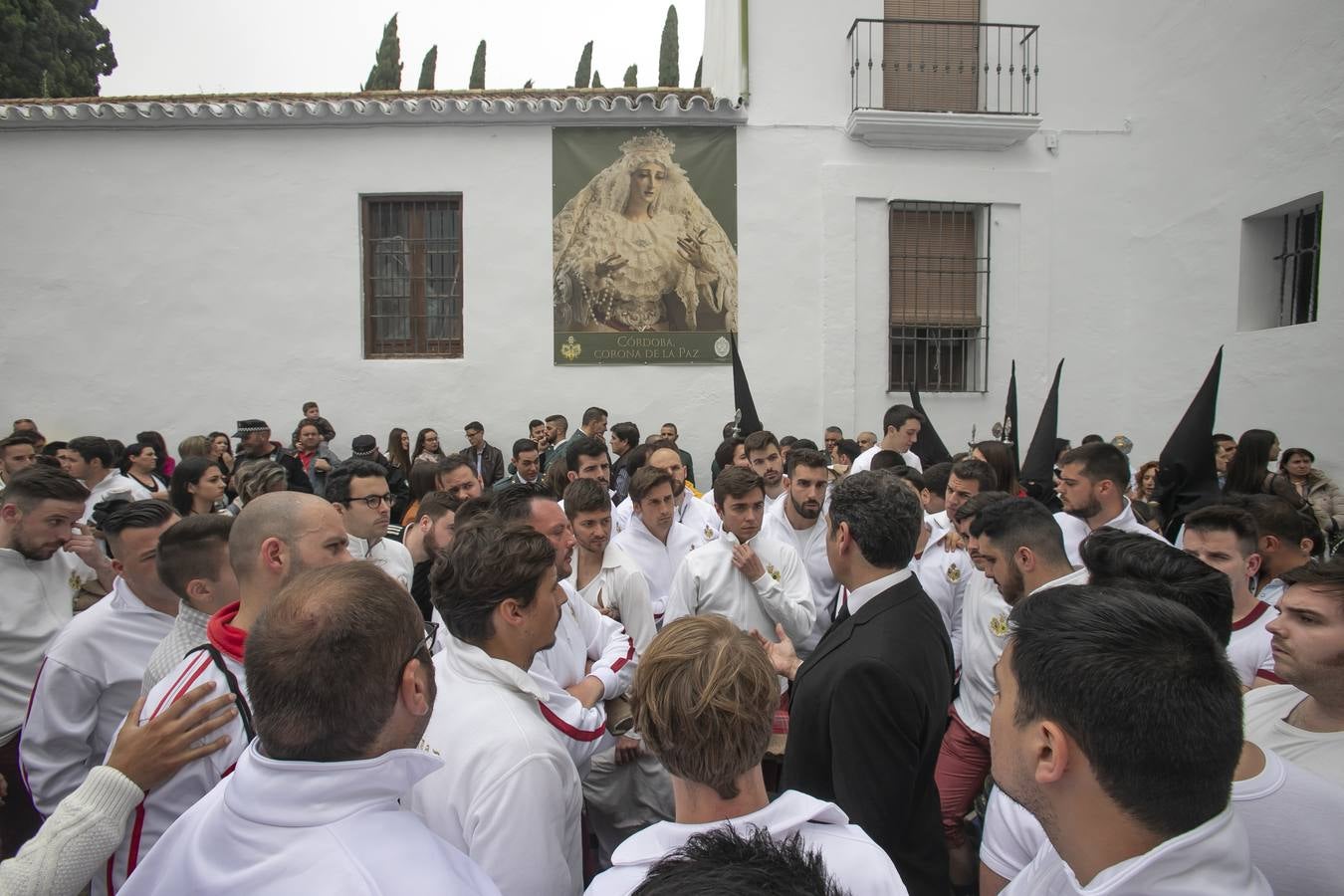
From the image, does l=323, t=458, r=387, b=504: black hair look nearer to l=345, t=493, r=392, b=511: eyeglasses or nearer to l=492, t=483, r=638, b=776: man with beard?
l=345, t=493, r=392, b=511: eyeglasses

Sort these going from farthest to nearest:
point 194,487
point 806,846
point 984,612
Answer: point 194,487 < point 984,612 < point 806,846

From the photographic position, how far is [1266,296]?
963cm

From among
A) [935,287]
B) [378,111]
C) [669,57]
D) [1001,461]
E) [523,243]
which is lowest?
[1001,461]

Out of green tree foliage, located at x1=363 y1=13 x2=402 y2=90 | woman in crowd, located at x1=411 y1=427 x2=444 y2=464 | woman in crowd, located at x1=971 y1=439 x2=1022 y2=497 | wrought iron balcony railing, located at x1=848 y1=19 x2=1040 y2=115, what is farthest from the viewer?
green tree foliage, located at x1=363 y1=13 x2=402 y2=90

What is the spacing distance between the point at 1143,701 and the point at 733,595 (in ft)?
8.49

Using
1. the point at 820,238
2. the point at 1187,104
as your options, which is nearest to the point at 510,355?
the point at 820,238

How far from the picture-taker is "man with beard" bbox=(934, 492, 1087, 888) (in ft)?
10.1

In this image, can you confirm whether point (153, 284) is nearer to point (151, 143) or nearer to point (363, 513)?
point (151, 143)

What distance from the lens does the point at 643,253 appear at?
10.6 metres

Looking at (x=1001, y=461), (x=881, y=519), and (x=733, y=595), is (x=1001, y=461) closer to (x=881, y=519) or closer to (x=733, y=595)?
(x=733, y=595)

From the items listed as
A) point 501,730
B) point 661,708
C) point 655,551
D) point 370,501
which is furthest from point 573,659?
point 370,501

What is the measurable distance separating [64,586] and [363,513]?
129 cm

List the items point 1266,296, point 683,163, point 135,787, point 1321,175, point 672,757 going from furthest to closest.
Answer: point 683,163 → point 1266,296 → point 1321,175 → point 135,787 → point 672,757

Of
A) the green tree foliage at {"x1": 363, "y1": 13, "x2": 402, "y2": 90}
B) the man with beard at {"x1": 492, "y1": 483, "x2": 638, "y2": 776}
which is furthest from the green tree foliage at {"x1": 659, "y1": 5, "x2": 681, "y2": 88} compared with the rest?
the man with beard at {"x1": 492, "y1": 483, "x2": 638, "y2": 776}
